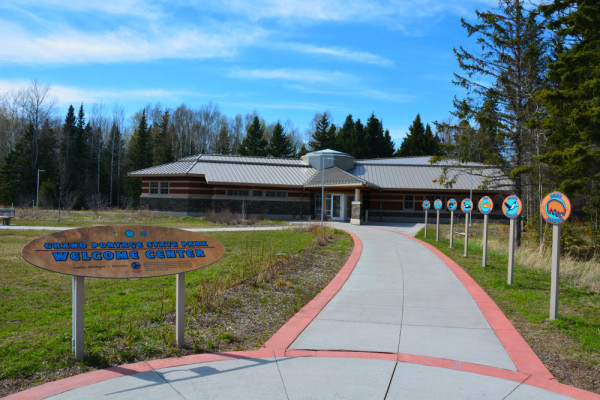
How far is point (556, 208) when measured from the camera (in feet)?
23.9

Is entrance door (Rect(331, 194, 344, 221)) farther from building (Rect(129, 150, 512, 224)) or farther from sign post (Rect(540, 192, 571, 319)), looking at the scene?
sign post (Rect(540, 192, 571, 319))

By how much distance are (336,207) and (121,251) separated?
31.2 m

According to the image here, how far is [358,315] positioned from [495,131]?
60.4ft

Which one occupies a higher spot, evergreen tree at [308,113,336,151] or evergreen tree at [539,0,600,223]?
evergreen tree at [308,113,336,151]

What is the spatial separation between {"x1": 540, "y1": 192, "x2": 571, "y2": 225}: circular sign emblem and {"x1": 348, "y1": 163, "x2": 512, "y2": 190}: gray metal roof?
3022 cm

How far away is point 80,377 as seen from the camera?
14.6ft

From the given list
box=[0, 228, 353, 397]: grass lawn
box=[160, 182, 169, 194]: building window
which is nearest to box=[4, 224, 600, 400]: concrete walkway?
box=[0, 228, 353, 397]: grass lawn

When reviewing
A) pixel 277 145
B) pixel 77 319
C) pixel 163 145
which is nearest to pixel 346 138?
pixel 277 145

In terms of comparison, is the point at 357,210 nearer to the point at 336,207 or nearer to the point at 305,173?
the point at 336,207

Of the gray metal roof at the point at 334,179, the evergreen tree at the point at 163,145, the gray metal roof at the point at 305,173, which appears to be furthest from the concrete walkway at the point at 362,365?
the evergreen tree at the point at 163,145

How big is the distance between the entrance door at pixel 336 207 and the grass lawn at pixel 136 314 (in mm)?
23510

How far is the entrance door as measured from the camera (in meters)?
35.5

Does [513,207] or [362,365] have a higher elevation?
[513,207]

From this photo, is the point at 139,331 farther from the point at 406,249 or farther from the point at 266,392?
the point at 406,249
